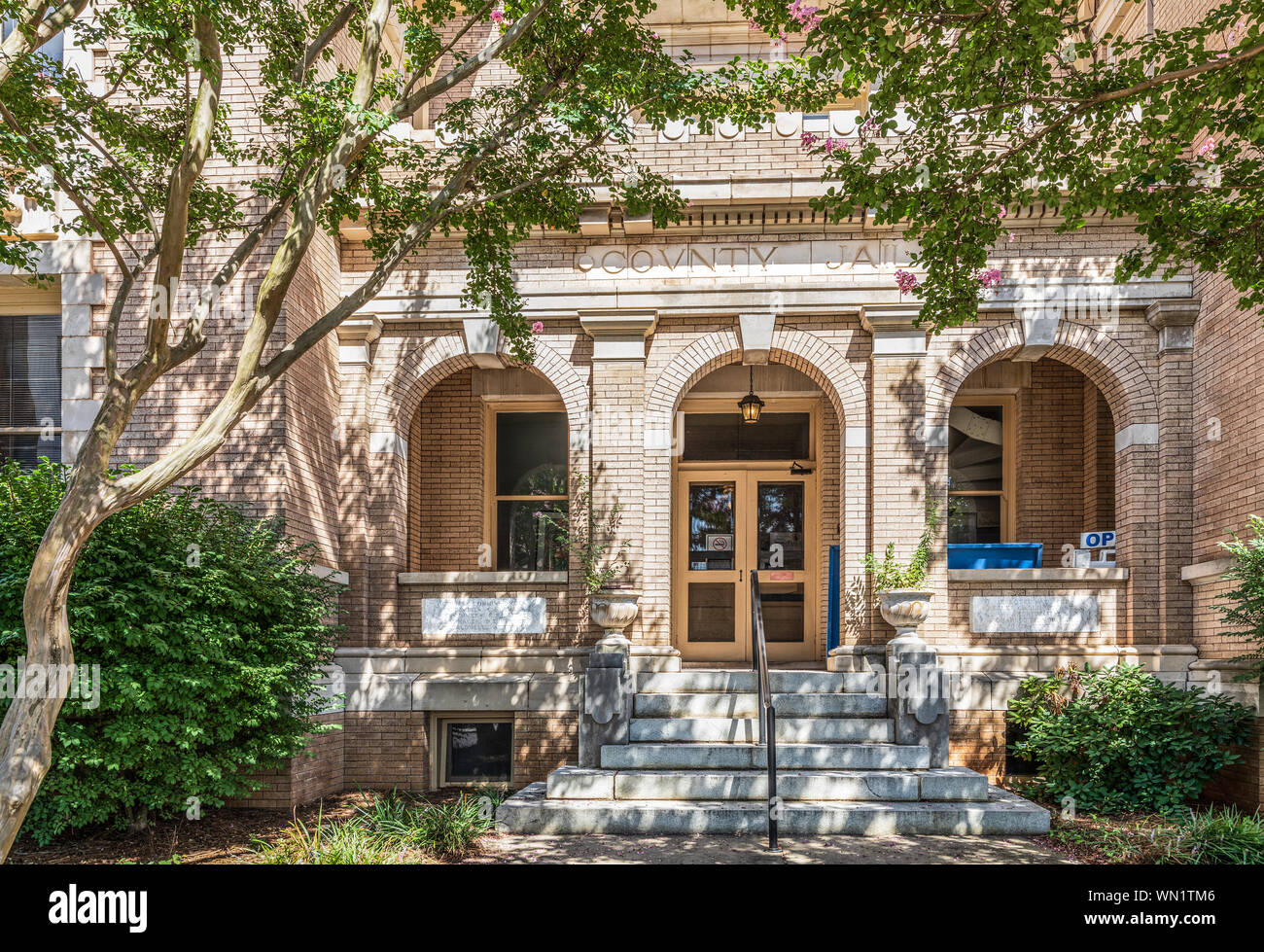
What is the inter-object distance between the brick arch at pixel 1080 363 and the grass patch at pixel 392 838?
6268 mm

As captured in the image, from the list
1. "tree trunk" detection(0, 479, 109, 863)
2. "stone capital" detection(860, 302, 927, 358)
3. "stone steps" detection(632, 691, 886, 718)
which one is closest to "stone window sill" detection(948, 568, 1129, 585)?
"stone steps" detection(632, 691, 886, 718)

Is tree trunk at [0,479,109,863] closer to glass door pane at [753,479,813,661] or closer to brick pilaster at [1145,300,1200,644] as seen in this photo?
glass door pane at [753,479,813,661]

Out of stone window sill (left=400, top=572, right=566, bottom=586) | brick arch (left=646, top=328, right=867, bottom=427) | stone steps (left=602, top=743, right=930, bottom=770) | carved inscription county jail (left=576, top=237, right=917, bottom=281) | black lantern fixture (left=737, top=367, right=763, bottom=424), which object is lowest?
stone steps (left=602, top=743, right=930, bottom=770)

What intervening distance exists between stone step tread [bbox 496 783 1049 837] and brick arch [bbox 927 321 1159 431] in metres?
4.19

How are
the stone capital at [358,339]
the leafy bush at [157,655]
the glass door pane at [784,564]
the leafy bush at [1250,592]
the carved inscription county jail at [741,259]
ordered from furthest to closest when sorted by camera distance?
1. the glass door pane at [784,564]
2. the stone capital at [358,339]
3. the carved inscription county jail at [741,259]
4. the leafy bush at [1250,592]
5. the leafy bush at [157,655]

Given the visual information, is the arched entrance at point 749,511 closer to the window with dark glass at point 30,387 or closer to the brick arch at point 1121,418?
the brick arch at point 1121,418

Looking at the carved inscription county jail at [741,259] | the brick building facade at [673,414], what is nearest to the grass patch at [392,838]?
the brick building facade at [673,414]

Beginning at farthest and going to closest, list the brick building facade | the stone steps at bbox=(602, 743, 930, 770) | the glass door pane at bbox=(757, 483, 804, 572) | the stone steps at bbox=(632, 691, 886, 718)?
the glass door pane at bbox=(757, 483, 804, 572) → the brick building facade → the stone steps at bbox=(632, 691, 886, 718) → the stone steps at bbox=(602, 743, 930, 770)

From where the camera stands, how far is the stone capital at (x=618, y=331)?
35.7 ft

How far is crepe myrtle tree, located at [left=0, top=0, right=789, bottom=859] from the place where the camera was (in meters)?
6.17

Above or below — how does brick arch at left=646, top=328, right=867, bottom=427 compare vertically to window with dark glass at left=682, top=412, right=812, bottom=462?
above

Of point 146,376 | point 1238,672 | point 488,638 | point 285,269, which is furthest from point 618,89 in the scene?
point 1238,672

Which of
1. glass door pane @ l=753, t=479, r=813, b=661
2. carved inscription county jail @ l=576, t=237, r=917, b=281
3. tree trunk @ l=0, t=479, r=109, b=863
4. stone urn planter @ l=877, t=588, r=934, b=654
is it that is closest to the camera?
tree trunk @ l=0, t=479, r=109, b=863

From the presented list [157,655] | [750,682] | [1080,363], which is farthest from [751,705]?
[157,655]
